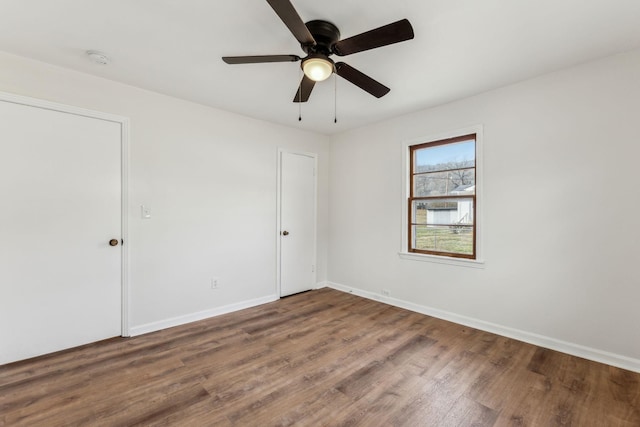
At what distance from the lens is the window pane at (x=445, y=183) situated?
3250 mm

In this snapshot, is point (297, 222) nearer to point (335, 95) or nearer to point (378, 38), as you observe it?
point (335, 95)

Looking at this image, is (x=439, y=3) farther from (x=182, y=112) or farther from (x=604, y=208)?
(x=182, y=112)

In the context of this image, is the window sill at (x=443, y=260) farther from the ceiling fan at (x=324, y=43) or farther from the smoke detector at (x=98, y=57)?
the smoke detector at (x=98, y=57)

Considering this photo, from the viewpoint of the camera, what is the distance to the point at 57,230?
254 centimetres

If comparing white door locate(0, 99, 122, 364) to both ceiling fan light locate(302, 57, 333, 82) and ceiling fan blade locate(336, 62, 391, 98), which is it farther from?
ceiling fan blade locate(336, 62, 391, 98)

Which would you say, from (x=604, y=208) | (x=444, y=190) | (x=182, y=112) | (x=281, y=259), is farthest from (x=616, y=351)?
(x=182, y=112)

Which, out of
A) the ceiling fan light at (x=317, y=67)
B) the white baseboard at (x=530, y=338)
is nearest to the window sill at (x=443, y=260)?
the white baseboard at (x=530, y=338)

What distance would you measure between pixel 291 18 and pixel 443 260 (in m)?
2.97

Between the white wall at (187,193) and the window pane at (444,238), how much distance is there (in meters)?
2.04

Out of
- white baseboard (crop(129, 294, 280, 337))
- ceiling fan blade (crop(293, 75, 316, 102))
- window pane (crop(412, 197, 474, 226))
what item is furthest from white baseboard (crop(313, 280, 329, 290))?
ceiling fan blade (crop(293, 75, 316, 102))

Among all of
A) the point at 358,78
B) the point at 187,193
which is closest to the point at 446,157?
the point at 358,78

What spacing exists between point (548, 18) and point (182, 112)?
3411 millimetres

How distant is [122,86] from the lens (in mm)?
2838

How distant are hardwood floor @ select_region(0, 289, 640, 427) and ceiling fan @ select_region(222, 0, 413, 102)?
7.44ft
